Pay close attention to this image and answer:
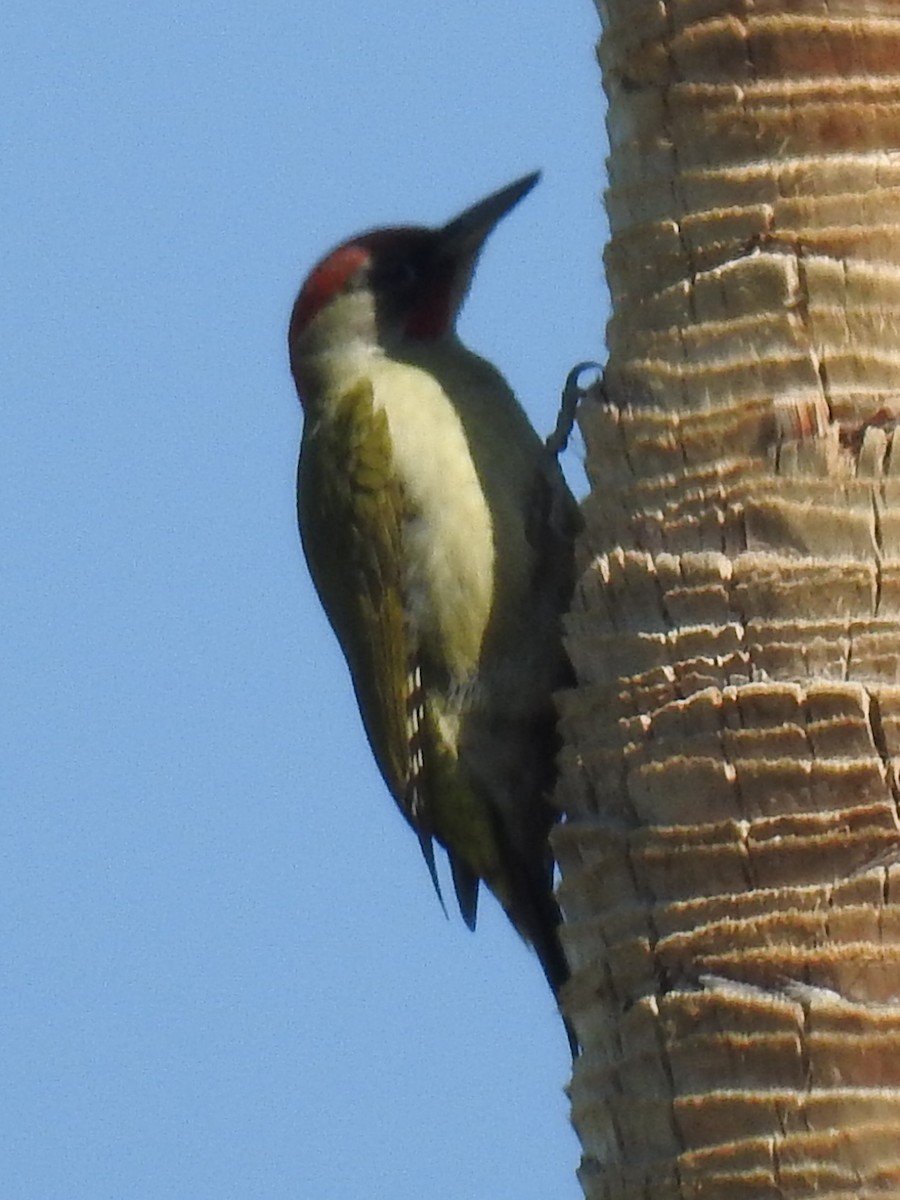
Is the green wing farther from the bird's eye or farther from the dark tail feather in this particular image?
the bird's eye

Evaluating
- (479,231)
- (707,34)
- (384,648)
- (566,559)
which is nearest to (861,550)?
(707,34)

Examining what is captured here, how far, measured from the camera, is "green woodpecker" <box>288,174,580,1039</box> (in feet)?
17.0

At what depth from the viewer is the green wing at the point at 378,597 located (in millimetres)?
5320

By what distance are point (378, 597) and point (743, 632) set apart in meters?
1.68

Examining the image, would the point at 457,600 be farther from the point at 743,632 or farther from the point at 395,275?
the point at 743,632

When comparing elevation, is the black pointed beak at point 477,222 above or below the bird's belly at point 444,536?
above

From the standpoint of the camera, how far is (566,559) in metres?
5.16

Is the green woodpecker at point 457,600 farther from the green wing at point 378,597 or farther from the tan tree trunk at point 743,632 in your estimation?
the tan tree trunk at point 743,632

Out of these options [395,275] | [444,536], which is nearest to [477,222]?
[395,275]

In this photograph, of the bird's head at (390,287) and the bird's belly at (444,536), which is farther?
the bird's head at (390,287)

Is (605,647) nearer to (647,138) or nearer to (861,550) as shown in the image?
(861,550)

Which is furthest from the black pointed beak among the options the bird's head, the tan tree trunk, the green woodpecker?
the tan tree trunk

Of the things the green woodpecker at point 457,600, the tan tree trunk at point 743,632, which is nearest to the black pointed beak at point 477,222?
the green woodpecker at point 457,600

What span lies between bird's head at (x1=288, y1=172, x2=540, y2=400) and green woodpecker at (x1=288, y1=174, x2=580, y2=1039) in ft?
0.94
